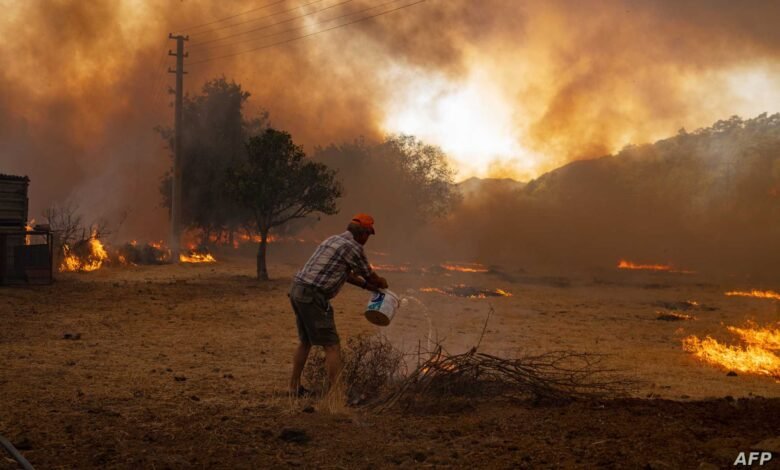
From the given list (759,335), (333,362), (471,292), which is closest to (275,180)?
(471,292)

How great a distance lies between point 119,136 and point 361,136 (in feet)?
66.7

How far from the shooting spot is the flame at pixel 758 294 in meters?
24.8

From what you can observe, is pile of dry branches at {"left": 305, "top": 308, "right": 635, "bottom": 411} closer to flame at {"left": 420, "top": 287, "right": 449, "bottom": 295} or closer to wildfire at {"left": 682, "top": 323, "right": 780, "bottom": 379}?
wildfire at {"left": 682, "top": 323, "right": 780, "bottom": 379}

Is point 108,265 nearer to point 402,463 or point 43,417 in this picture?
point 43,417

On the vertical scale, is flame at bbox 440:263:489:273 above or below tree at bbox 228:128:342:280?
below

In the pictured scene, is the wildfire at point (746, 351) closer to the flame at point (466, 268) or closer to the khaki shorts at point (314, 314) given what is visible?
the khaki shorts at point (314, 314)

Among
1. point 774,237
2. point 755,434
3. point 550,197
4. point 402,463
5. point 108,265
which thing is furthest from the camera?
point 550,197

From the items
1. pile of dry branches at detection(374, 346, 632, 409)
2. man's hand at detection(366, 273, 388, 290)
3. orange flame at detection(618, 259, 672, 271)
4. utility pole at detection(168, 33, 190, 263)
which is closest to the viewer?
pile of dry branches at detection(374, 346, 632, 409)

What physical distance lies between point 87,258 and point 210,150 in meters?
14.8

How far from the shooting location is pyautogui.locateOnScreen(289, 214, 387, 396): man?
7051 millimetres

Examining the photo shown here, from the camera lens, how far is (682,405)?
6.66 m

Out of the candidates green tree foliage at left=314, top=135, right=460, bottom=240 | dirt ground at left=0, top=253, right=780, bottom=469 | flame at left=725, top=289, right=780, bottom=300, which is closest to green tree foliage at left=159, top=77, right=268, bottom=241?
green tree foliage at left=314, top=135, right=460, bottom=240

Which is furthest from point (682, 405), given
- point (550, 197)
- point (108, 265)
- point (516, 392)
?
point (550, 197)

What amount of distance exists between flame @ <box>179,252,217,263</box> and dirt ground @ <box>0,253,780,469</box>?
15466mm
